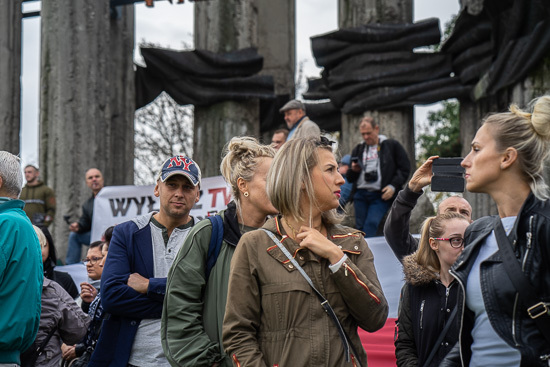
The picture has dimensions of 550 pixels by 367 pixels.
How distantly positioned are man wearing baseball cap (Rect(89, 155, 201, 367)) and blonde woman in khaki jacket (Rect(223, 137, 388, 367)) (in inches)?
39.4

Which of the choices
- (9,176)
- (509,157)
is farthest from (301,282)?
(9,176)

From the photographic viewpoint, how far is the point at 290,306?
2809 millimetres

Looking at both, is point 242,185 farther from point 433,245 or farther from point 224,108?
point 224,108

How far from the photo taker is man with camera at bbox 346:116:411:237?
28.1ft

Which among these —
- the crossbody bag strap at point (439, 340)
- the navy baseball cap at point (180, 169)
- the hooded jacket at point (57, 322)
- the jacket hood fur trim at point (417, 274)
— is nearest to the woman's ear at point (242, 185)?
the navy baseball cap at point (180, 169)

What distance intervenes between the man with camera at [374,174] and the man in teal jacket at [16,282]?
205 inches

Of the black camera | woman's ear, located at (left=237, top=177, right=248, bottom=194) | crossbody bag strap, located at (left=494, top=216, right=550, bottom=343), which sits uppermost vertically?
the black camera

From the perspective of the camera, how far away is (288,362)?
2.76 meters

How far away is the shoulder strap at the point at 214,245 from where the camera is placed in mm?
3383

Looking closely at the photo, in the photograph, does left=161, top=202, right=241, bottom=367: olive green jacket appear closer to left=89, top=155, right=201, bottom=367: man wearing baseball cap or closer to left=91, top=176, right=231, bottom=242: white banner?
left=89, top=155, right=201, bottom=367: man wearing baseball cap

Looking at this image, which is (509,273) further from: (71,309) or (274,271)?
(71,309)

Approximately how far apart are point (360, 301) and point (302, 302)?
203mm

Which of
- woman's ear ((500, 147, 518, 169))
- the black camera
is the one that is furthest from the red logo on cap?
the black camera

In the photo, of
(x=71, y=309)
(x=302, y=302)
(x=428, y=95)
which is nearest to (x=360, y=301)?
(x=302, y=302)
